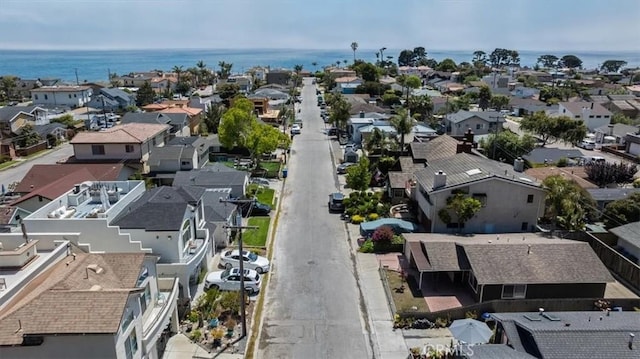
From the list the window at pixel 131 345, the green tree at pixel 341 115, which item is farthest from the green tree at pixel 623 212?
the green tree at pixel 341 115

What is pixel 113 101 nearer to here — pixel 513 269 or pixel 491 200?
pixel 491 200

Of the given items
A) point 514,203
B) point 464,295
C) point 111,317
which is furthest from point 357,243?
point 111,317

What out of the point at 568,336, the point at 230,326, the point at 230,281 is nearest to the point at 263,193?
the point at 230,281

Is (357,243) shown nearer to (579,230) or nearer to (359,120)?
(579,230)

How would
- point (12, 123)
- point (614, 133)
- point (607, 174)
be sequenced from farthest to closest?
point (12, 123) → point (614, 133) → point (607, 174)

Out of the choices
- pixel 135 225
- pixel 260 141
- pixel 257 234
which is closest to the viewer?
pixel 135 225

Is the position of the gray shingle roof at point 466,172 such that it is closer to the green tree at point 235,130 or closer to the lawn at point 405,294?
the lawn at point 405,294
